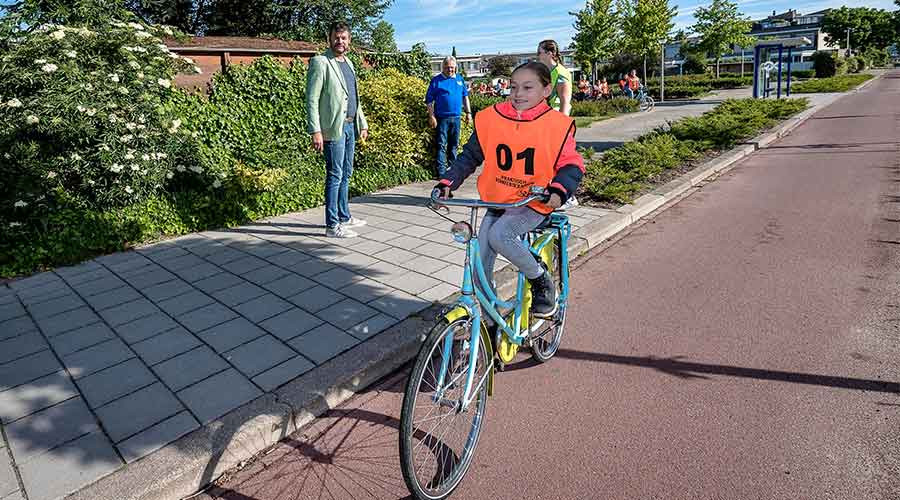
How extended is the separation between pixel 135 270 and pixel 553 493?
4509 mm

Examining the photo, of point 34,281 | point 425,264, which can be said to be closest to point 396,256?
point 425,264

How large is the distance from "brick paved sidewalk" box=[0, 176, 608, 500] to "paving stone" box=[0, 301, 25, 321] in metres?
0.02

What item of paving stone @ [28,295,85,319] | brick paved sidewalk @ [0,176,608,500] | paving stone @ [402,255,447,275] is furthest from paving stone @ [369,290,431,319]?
paving stone @ [28,295,85,319]

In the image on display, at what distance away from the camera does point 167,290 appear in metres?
4.68

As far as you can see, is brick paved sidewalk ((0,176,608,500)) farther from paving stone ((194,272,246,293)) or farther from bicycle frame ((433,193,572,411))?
bicycle frame ((433,193,572,411))

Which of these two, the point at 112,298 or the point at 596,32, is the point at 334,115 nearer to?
the point at 112,298

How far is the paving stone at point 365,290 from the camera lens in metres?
4.40

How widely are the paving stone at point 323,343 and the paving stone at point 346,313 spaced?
10cm

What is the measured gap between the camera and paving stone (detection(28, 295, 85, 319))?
14.1ft

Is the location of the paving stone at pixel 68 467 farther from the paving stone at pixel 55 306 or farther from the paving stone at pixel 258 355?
the paving stone at pixel 55 306

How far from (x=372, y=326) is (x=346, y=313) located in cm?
33

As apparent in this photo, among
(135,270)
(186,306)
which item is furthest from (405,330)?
(135,270)

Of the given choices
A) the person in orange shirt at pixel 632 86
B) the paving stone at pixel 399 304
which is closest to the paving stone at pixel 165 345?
the paving stone at pixel 399 304

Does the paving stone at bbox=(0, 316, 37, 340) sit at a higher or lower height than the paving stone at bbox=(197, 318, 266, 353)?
higher
